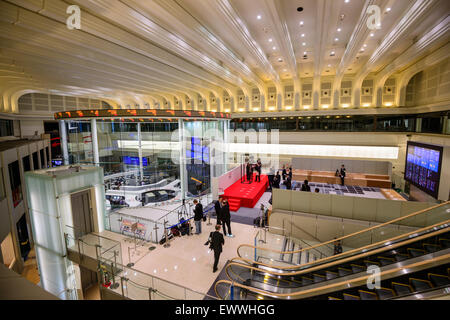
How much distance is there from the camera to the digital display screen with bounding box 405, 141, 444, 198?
8.68 metres

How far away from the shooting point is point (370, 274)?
412 cm

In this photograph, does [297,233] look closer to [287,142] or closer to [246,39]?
[246,39]

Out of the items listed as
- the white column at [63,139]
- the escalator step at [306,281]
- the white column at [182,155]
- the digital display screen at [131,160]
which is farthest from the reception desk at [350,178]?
the white column at [63,139]

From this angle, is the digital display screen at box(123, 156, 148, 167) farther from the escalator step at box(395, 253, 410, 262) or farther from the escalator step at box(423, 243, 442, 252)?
the escalator step at box(423, 243, 442, 252)

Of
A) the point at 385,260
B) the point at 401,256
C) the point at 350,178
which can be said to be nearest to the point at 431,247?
the point at 401,256

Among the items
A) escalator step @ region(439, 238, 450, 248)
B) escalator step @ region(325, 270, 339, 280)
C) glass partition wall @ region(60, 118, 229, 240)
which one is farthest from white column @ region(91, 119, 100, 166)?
escalator step @ region(439, 238, 450, 248)

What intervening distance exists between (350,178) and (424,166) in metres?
6.55

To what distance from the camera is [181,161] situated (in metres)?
10.9

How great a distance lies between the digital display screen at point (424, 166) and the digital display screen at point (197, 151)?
10597 millimetres

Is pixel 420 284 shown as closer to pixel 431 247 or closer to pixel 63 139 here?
pixel 431 247

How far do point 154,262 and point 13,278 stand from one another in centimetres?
487

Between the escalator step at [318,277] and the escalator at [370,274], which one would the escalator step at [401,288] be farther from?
the escalator step at [318,277]

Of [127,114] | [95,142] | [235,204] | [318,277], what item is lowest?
[235,204]

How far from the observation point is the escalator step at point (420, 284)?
12.1 ft
